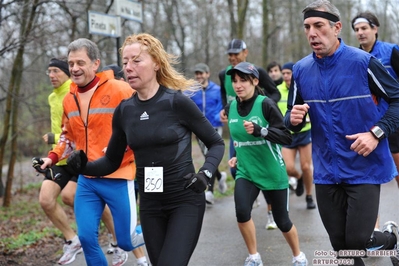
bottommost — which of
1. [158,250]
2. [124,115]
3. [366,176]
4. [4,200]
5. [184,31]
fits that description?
[4,200]

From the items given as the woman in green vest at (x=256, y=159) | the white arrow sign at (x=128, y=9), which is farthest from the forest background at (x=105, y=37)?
the woman in green vest at (x=256, y=159)

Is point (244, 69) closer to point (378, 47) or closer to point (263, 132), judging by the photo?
point (263, 132)

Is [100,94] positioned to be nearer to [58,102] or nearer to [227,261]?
[58,102]

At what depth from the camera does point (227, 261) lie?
19.8ft

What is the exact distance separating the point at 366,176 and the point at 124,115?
1.83 m

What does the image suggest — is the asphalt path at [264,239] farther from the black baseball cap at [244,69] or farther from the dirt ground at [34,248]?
the black baseball cap at [244,69]

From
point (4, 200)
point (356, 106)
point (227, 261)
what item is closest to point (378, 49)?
point (356, 106)

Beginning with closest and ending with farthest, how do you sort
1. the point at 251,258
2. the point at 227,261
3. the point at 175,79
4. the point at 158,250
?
the point at 158,250 → the point at 175,79 → the point at 251,258 → the point at 227,261

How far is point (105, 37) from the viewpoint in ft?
40.7

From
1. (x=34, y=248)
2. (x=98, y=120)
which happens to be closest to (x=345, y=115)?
(x=98, y=120)

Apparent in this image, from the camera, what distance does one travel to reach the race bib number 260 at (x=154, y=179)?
3.78 m

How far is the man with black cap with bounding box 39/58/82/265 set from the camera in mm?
6250

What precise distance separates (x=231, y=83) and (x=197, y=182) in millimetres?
5063

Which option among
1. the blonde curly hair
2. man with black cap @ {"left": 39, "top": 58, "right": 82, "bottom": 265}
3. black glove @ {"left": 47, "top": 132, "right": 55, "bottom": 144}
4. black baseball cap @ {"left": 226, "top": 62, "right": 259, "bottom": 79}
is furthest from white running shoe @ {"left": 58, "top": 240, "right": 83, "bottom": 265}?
the blonde curly hair
